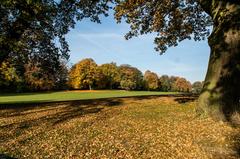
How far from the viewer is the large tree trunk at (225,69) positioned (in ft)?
48.7

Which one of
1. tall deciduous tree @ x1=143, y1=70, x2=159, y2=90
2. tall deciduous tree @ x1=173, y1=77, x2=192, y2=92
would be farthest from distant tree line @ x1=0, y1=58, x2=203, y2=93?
tall deciduous tree @ x1=173, y1=77, x2=192, y2=92

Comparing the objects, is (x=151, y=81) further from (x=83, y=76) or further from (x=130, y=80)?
(x=83, y=76)

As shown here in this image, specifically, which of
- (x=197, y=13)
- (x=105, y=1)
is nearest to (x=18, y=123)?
(x=105, y=1)

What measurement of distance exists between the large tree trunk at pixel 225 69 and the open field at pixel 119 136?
0.88 metres

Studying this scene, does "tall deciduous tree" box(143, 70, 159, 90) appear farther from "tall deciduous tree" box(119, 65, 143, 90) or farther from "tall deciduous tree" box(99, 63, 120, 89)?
"tall deciduous tree" box(99, 63, 120, 89)

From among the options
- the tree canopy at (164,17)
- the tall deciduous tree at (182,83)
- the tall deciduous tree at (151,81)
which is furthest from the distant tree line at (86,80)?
the tree canopy at (164,17)

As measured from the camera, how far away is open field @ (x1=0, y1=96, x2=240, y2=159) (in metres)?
11.1

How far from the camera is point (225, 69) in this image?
1516cm

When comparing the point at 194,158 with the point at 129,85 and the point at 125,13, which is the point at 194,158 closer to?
the point at 125,13

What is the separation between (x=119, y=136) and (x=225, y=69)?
6424 mm

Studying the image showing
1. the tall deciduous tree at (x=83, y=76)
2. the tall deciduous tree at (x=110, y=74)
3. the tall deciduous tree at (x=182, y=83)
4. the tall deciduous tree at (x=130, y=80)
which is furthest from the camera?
the tall deciduous tree at (x=182, y=83)

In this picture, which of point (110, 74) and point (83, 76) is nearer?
point (83, 76)

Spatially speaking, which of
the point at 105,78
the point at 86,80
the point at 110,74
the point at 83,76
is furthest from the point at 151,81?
the point at 83,76

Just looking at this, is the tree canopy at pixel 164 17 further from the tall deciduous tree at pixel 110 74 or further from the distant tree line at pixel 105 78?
the tall deciduous tree at pixel 110 74
